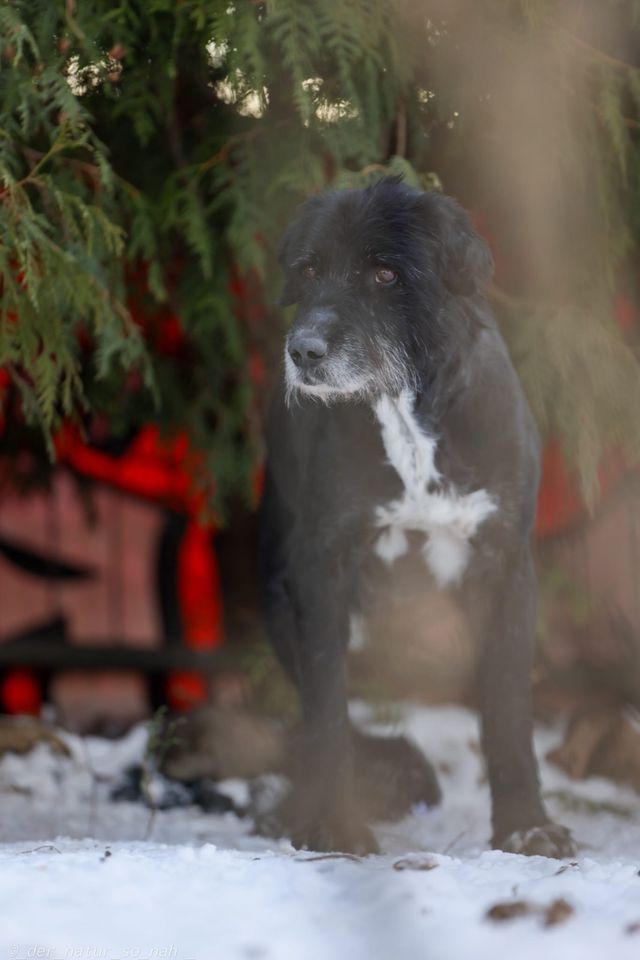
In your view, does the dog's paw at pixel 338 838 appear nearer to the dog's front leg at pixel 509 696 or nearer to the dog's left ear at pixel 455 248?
the dog's front leg at pixel 509 696

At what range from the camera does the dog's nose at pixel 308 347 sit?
226 centimetres

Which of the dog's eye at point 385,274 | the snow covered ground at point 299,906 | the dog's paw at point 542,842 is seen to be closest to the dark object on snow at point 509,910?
the snow covered ground at point 299,906

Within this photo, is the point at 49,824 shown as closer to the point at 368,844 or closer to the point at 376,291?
the point at 368,844

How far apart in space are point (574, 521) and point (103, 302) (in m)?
2.30

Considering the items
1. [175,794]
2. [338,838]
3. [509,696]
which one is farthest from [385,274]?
[175,794]

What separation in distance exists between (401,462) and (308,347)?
0.39m

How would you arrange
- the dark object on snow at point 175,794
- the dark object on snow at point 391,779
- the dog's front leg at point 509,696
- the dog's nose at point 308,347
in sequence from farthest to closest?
the dark object on snow at point 175,794 → the dark object on snow at point 391,779 → the dog's front leg at point 509,696 → the dog's nose at point 308,347

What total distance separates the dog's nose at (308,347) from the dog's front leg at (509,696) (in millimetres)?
725

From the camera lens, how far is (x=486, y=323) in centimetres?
248

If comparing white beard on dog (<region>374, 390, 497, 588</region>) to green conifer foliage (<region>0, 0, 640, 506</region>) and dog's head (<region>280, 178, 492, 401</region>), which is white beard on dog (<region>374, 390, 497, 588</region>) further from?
green conifer foliage (<region>0, 0, 640, 506</region>)

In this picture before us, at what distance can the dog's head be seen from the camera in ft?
7.57

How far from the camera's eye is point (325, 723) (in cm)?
254

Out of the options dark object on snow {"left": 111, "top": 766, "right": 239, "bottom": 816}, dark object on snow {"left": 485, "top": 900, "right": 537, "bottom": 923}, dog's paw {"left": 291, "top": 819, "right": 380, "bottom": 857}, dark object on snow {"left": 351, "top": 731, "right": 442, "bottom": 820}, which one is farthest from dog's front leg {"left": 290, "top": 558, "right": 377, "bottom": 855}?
dark object on snow {"left": 485, "top": 900, "right": 537, "bottom": 923}

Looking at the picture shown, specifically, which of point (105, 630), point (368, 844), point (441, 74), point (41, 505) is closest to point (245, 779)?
point (368, 844)
